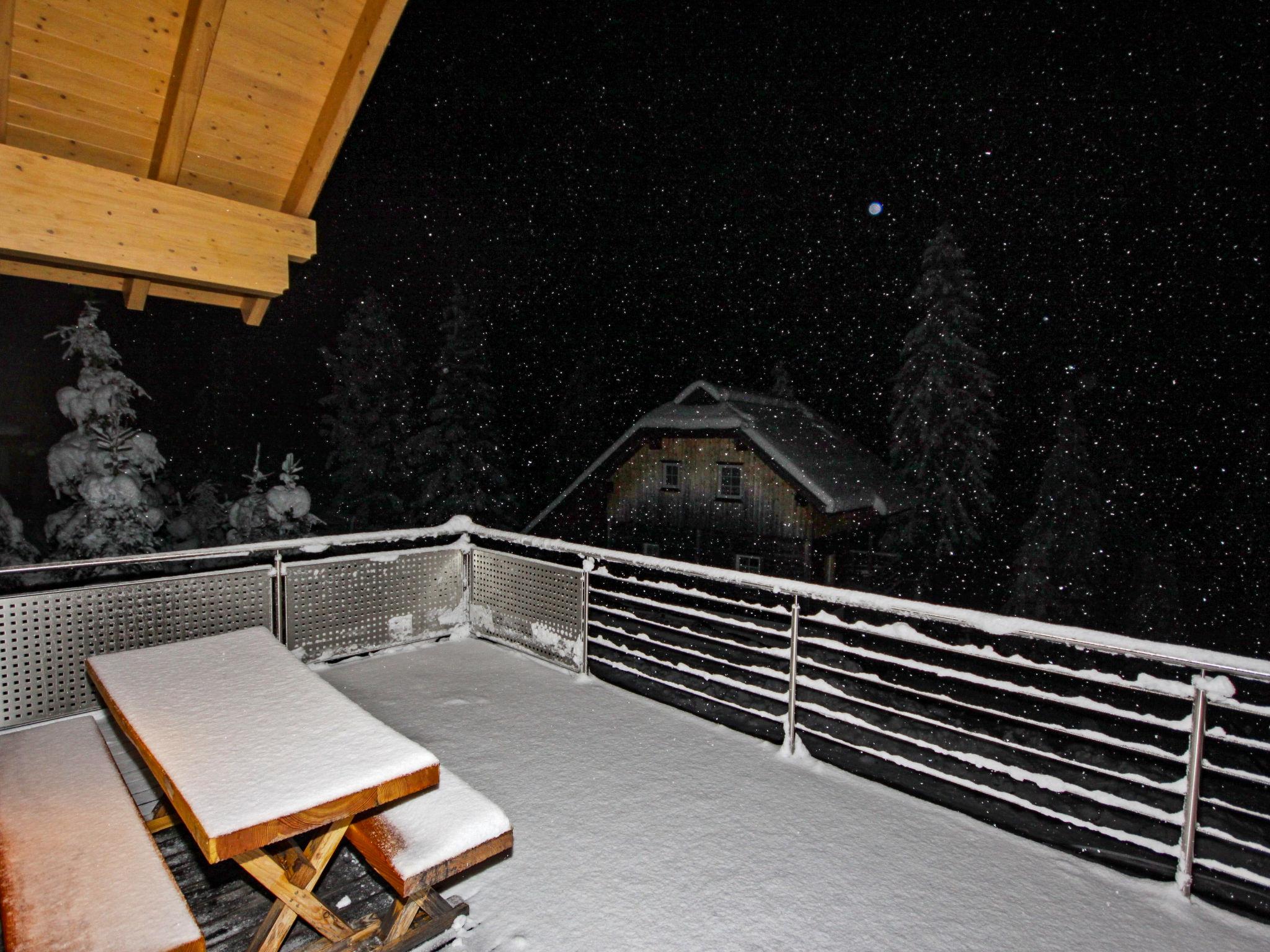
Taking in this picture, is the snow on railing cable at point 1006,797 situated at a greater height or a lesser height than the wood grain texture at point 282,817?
lesser

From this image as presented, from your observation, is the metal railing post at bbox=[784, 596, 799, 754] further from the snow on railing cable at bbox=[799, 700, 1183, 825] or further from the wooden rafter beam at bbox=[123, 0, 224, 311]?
the wooden rafter beam at bbox=[123, 0, 224, 311]

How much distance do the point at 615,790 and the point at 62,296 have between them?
591 inches

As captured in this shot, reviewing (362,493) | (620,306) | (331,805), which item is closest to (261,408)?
(362,493)

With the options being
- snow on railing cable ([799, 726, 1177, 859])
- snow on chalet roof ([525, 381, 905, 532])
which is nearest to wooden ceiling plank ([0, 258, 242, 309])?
snow on railing cable ([799, 726, 1177, 859])

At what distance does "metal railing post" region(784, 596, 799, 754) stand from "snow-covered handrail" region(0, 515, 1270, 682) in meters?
0.16

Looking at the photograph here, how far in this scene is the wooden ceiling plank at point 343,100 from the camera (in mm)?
3199

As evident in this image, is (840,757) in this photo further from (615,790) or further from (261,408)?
(261,408)

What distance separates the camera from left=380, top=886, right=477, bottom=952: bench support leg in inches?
83.0

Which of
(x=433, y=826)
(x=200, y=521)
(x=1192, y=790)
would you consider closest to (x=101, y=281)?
(x=433, y=826)

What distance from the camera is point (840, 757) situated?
12.1 feet

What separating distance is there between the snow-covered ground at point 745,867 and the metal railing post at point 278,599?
1.50m

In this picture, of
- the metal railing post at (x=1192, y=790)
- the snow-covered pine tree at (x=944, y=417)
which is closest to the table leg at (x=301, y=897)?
the metal railing post at (x=1192, y=790)

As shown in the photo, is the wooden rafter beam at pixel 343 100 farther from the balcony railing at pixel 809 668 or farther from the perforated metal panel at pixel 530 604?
the perforated metal panel at pixel 530 604

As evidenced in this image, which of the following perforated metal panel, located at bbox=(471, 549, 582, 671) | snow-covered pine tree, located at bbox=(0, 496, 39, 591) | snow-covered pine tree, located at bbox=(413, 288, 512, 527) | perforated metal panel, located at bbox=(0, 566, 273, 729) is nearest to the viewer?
perforated metal panel, located at bbox=(0, 566, 273, 729)
